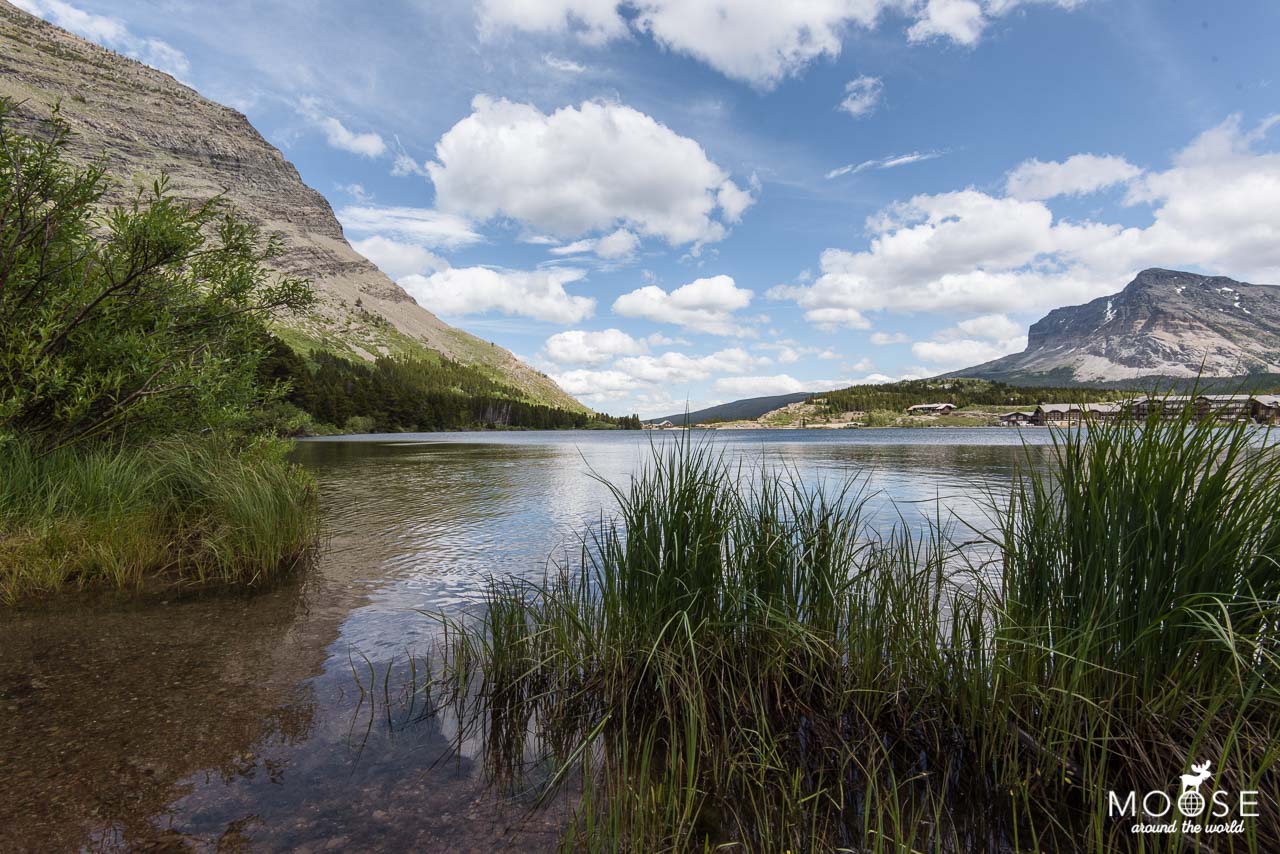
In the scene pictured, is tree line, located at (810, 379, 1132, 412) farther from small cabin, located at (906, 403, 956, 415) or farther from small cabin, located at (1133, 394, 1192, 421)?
small cabin, located at (1133, 394, 1192, 421)

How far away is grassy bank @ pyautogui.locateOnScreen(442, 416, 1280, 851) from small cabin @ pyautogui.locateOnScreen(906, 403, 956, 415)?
510 ft

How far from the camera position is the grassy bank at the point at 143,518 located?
23.3ft

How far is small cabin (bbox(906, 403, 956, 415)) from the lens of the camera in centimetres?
14325

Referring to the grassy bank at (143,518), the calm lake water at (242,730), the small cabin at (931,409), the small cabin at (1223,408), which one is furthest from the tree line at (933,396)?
the calm lake water at (242,730)

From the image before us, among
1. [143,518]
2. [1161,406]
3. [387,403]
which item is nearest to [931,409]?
[387,403]

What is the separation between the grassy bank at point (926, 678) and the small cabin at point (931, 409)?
510ft

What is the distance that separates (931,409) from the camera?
14512 centimetres

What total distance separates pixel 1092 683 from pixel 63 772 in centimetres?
659

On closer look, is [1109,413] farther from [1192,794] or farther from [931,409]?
[931,409]

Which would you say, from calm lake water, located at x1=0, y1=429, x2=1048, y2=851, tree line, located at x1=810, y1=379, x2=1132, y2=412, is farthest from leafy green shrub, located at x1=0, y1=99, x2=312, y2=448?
tree line, located at x1=810, y1=379, x2=1132, y2=412

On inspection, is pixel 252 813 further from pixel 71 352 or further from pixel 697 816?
pixel 71 352

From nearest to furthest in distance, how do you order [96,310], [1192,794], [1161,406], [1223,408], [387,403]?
[1192,794]
[1223,408]
[1161,406]
[96,310]
[387,403]

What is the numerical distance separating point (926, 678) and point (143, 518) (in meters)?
10.2

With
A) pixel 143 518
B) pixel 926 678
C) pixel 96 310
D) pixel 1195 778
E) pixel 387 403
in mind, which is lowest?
pixel 926 678
